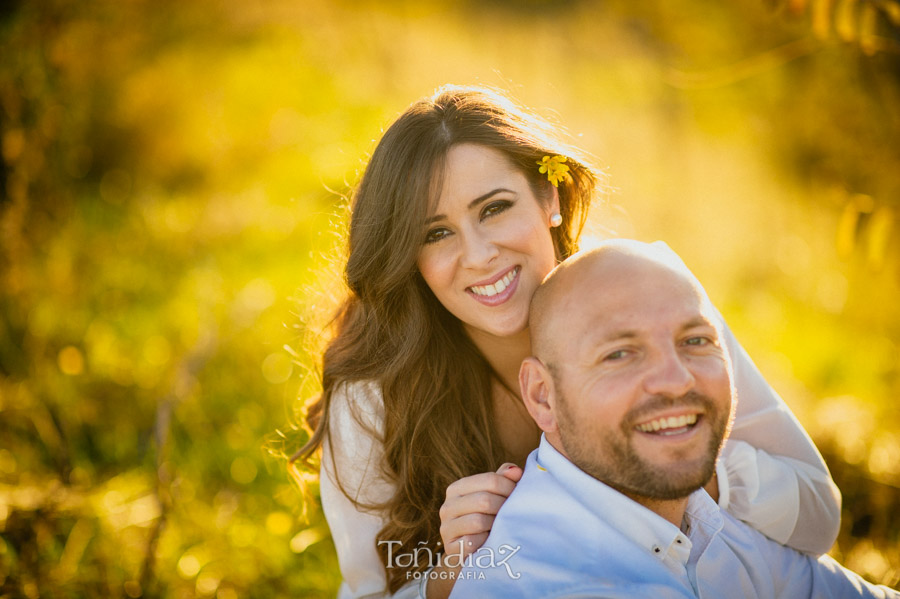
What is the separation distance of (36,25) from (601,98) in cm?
759

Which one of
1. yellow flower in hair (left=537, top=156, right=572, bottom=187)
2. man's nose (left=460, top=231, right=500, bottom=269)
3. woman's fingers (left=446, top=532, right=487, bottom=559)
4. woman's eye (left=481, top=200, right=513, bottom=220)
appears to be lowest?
woman's fingers (left=446, top=532, right=487, bottom=559)

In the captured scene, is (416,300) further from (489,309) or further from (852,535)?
(852,535)

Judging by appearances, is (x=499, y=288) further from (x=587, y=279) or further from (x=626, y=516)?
(x=626, y=516)

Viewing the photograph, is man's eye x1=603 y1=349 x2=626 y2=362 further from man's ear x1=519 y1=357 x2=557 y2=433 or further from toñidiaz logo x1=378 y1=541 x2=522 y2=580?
toñidiaz logo x1=378 y1=541 x2=522 y2=580

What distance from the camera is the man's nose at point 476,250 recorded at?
8.27 feet

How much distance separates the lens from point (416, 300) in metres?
2.81

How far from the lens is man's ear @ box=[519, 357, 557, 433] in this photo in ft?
6.79

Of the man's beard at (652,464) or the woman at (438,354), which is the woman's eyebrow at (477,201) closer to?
the woman at (438,354)

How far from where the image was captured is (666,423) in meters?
1.87

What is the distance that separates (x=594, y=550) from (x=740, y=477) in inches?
32.8

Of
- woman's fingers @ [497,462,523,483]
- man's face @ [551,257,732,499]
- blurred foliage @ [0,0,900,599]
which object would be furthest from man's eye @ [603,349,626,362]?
blurred foliage @ [0,0,900,599]

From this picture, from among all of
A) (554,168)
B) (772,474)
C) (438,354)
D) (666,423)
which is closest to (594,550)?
(666,423)

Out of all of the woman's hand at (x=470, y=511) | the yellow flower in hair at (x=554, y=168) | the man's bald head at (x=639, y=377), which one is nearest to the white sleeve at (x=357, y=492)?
the woman's hand at (x=470, y=511)

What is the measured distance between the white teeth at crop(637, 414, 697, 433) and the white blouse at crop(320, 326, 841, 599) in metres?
0.59
